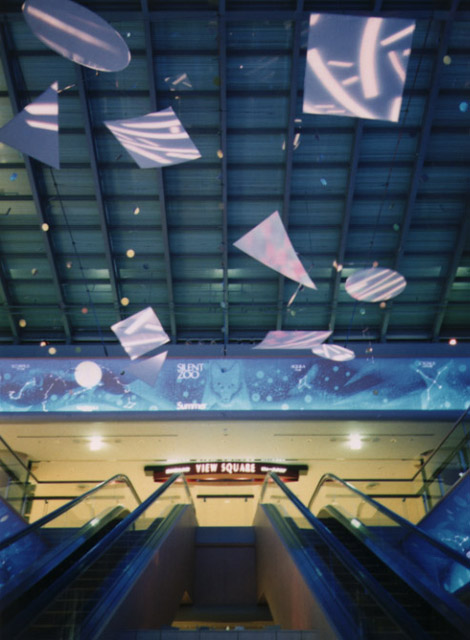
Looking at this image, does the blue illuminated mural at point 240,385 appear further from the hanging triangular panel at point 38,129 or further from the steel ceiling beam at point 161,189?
the hanging triangular panel at point 38,129

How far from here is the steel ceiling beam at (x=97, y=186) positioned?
9.41 m

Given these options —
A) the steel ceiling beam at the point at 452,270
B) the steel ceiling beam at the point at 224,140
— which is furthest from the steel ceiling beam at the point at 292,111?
the steel ceiling beam at the point at 452,270

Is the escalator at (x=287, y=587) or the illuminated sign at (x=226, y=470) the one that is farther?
the illuminated sign at (x=226, y=470)

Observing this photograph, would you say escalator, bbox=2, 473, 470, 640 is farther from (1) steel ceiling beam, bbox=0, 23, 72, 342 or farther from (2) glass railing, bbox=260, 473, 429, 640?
(1) steel ceiling beam, bbox=0, 23, 72, 342

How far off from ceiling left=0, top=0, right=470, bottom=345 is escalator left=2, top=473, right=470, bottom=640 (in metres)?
7.07

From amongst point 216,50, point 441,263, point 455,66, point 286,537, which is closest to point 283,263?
point 286,537

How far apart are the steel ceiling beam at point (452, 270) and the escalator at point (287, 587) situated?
8.21m

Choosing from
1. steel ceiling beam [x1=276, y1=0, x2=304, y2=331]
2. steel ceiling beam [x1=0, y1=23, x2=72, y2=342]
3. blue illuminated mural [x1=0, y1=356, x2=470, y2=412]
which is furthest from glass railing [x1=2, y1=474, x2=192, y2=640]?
steel ceiling beam [x1=0, y1=23, x2=72, y2=342]

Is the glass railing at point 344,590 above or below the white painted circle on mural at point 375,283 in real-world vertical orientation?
below

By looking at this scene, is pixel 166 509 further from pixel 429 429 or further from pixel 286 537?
pixel 429 429

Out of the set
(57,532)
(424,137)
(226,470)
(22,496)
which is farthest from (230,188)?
(57,532)

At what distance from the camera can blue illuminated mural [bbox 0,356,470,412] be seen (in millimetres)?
11641

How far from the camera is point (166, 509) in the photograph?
20.5ft

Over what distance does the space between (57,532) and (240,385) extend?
310 inches
